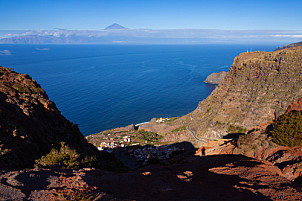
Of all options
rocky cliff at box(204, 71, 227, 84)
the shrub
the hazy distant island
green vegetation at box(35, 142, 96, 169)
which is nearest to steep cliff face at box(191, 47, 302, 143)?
the hazy distant island

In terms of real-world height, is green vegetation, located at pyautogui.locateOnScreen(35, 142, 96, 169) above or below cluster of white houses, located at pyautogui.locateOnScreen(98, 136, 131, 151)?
above

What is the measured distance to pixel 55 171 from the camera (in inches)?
442

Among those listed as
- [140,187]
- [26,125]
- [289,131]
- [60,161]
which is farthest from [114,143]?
[140,187]

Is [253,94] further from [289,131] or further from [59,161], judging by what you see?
[59,161]

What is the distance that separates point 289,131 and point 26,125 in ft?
80.0

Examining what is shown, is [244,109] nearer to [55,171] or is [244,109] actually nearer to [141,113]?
[55,171]

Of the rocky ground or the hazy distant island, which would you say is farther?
the hazy distant island

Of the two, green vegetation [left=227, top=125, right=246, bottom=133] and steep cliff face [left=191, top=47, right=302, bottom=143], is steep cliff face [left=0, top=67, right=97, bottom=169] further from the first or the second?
steep cliff face [left=191, top=47, right=302, bottom=143]

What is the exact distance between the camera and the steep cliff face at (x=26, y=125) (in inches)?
584

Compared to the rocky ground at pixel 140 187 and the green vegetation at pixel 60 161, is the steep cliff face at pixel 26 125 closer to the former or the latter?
the green vegetation at pixel 60 161

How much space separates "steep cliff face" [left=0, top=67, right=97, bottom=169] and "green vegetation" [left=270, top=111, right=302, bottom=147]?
68.8 feet

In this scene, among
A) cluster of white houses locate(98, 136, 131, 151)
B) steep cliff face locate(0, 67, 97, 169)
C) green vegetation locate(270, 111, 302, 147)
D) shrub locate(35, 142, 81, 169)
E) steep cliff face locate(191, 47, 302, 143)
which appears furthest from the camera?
cluster of white houses locate(98, 136, 131, 151)

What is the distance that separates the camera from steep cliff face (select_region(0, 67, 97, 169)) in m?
14.8

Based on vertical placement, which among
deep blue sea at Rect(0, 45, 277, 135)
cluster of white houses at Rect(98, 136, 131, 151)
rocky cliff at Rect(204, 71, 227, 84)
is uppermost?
rocky cliff at Rect(204, 71, 227, 84)
